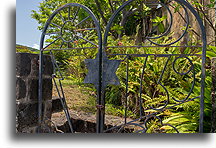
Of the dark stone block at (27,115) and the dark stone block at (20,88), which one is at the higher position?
the dark stone block at (20,88)

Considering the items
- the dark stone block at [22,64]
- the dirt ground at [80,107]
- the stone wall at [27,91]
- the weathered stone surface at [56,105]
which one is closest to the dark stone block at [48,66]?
the stone wall at [27,91]

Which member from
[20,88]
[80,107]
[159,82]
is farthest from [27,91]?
[80,107]

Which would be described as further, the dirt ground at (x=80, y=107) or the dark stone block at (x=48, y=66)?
the dirt ground at (x=80, y=107)

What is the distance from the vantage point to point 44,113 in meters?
1.76

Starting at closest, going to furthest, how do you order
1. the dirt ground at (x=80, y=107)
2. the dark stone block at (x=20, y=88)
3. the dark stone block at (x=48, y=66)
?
the dark stone block at (x=20, y=88) → the dark stone block at (x=48, y=66) → the dirt ground at (x=80, y=107)

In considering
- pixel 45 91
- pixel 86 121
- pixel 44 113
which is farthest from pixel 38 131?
pixel 86 121

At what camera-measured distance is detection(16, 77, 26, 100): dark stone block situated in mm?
1592

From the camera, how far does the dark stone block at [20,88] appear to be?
1.59m

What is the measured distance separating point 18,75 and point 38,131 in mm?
420

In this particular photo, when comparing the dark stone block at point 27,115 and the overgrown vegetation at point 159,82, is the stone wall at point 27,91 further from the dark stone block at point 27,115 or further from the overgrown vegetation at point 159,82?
the overgrown vegetation at point 159,82

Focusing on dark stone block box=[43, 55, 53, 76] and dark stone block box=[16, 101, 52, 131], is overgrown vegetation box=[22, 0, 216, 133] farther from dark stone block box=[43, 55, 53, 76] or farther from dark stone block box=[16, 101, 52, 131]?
dark stone block box=[16, 101, 52, 131]

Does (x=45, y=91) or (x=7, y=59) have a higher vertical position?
(x=7, y=59)

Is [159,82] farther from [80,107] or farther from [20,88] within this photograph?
[80,107]
